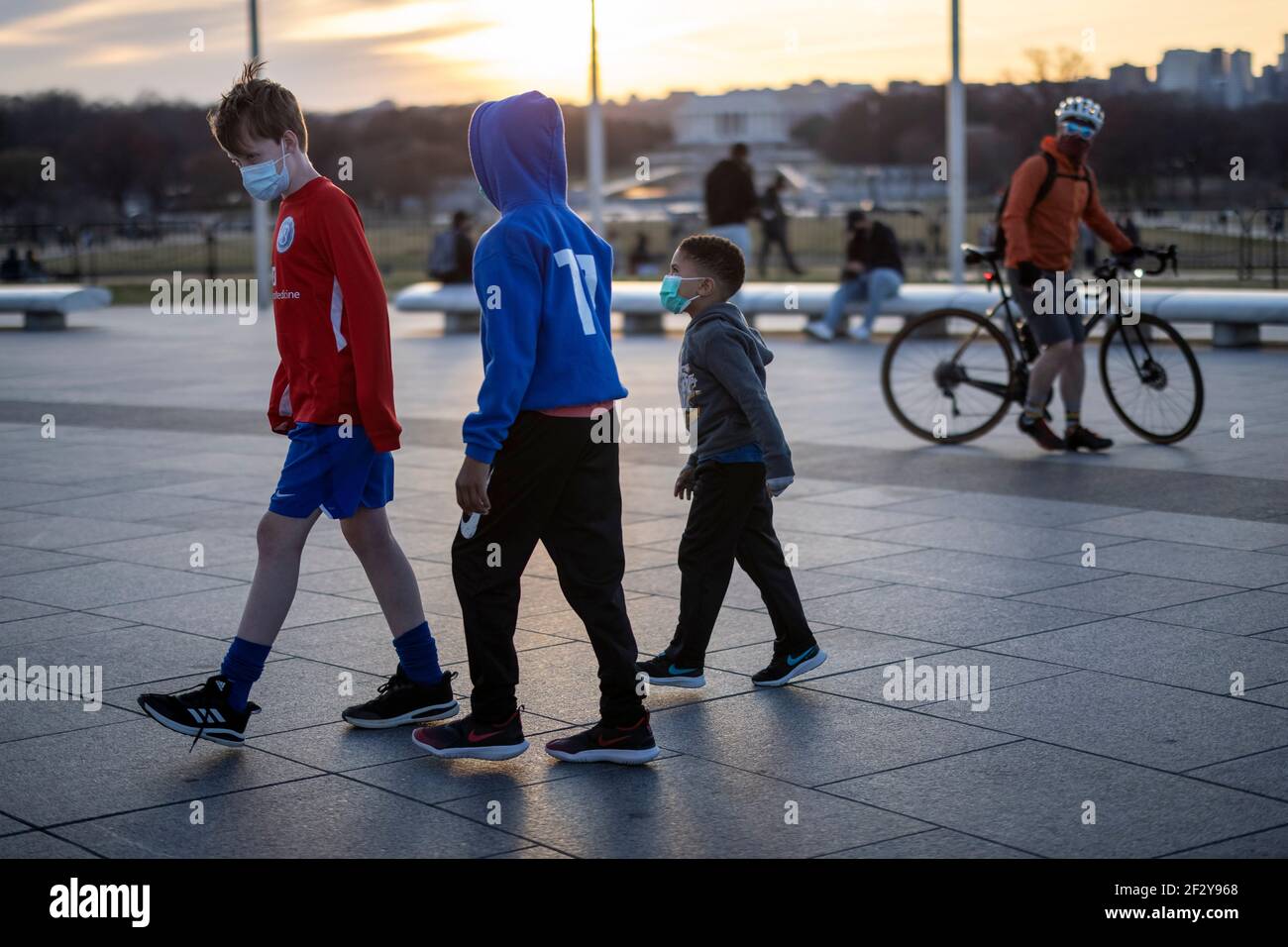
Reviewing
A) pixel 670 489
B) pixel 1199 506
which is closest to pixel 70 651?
pixel 670 489

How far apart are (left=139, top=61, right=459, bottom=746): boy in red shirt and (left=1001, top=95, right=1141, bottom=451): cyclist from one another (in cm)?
546

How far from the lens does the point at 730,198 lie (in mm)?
17656

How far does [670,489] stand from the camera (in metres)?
8.75

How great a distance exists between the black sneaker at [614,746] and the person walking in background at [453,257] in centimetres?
1673

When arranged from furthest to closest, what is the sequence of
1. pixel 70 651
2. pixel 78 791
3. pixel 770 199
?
1. pixel 770 199
2. pixel 70 651
3. pixel 78 791

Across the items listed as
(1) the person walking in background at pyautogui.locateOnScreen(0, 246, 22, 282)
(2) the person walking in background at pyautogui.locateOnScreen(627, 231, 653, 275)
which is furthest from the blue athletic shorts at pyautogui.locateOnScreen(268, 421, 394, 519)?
(1) the person walking in background at pyautogui.locateOnScreen(0, 246, 22, 282)

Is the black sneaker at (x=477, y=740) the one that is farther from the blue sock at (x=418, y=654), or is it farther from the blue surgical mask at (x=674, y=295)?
the blue surgical mask at (x=674, y=295)

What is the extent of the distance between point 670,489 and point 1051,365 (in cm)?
224

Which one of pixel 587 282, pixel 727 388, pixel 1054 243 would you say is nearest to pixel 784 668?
pixel 727 388

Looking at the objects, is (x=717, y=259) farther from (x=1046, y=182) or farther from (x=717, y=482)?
(x=1046, y=182)

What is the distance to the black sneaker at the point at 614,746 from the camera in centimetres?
442

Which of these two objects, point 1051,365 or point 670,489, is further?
point 1051,365

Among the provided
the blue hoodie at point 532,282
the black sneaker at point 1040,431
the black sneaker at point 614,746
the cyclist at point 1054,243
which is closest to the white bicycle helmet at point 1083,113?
the cyclist at point 1054,243
